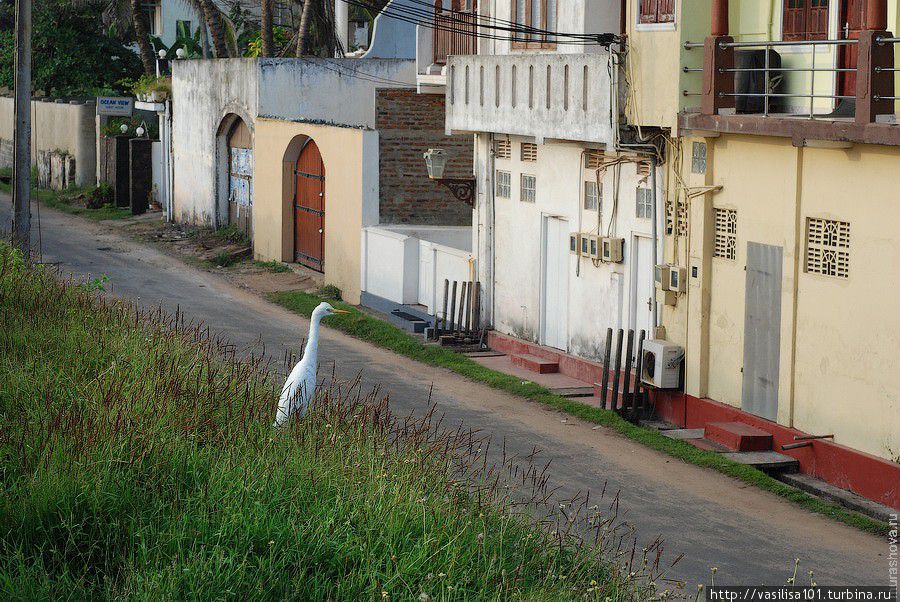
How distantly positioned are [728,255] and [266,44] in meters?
21.1

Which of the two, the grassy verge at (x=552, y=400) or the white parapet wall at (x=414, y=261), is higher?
the white parapet wall at (x=414, y=261)

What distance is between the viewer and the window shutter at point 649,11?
50.1 feet

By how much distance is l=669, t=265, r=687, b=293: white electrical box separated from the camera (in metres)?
15.1

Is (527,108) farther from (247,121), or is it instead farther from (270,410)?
(247,121)

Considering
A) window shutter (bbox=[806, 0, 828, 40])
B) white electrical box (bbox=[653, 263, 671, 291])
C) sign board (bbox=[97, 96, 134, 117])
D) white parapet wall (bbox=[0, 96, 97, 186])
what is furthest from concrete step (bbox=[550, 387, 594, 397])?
white parapet wall (bbox=[0, 96, 97, 186])

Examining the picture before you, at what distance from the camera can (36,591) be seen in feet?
24.0

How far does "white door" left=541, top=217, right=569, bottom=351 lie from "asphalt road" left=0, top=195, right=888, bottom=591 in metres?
1.50

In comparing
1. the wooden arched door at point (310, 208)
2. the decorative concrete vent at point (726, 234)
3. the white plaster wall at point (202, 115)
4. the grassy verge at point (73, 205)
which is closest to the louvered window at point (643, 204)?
the decorative concrete vent at point (726, 234)

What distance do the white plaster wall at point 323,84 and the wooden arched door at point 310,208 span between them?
7.42 ft

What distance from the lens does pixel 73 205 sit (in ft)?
131

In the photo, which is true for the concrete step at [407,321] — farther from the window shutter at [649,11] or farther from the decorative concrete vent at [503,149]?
the window shutter at [649,11]

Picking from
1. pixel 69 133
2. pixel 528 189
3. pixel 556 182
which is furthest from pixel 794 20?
pixel 69 133

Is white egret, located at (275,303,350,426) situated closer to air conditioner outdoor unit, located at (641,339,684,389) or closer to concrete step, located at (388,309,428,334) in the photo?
air conditioner outdoor unit, located at (641,339,684,389)

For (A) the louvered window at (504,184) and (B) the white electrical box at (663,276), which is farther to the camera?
(A) the louvered window at (504,184)
